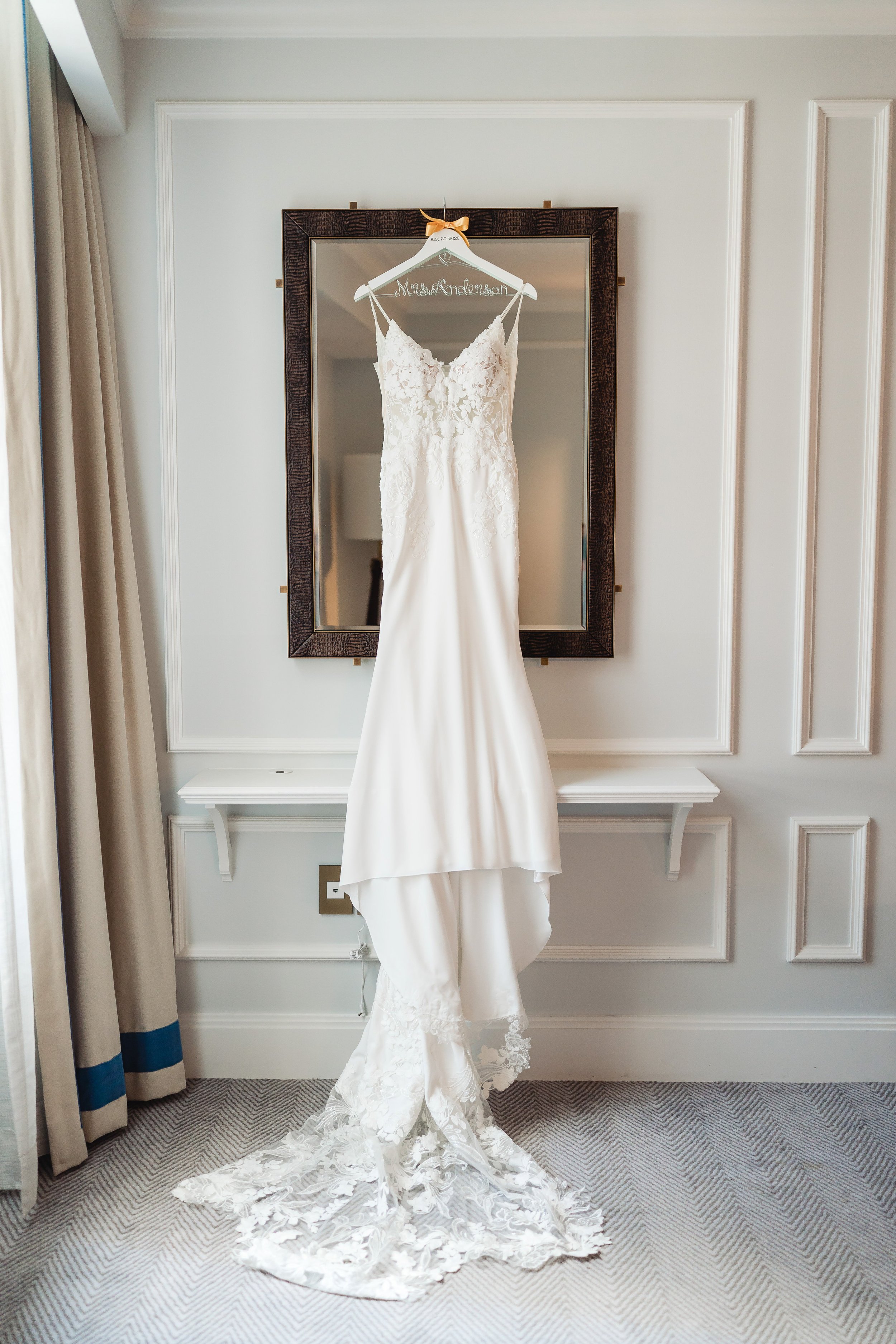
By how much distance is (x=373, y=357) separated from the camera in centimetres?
197

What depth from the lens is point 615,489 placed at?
2021mm

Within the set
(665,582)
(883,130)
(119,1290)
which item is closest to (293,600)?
(665,582)

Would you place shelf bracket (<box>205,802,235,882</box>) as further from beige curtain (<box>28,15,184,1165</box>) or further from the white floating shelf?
beige curtain (<box>28,15,184,1165</box>)

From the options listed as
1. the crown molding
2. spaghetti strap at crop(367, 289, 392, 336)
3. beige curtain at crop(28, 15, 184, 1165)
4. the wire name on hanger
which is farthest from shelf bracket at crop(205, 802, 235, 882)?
the crown molding

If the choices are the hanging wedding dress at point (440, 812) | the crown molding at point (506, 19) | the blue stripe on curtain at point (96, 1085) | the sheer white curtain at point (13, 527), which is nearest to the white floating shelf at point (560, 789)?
the hanging wedding dress at point (440, 812)

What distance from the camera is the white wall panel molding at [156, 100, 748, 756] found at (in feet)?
6.35

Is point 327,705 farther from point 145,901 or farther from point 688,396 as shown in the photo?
point 688,396

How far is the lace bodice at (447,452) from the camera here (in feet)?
5.72

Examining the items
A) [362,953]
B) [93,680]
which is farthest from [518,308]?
[362,953]

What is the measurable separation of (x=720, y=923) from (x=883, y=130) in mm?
2003

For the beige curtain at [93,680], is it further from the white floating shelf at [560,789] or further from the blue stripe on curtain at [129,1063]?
the white floating shelf at [560,789]

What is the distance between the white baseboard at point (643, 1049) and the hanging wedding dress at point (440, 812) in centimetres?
33

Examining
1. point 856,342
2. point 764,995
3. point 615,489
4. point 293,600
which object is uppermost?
point 856,342

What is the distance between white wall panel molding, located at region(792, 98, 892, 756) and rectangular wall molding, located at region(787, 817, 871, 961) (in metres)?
0.19
